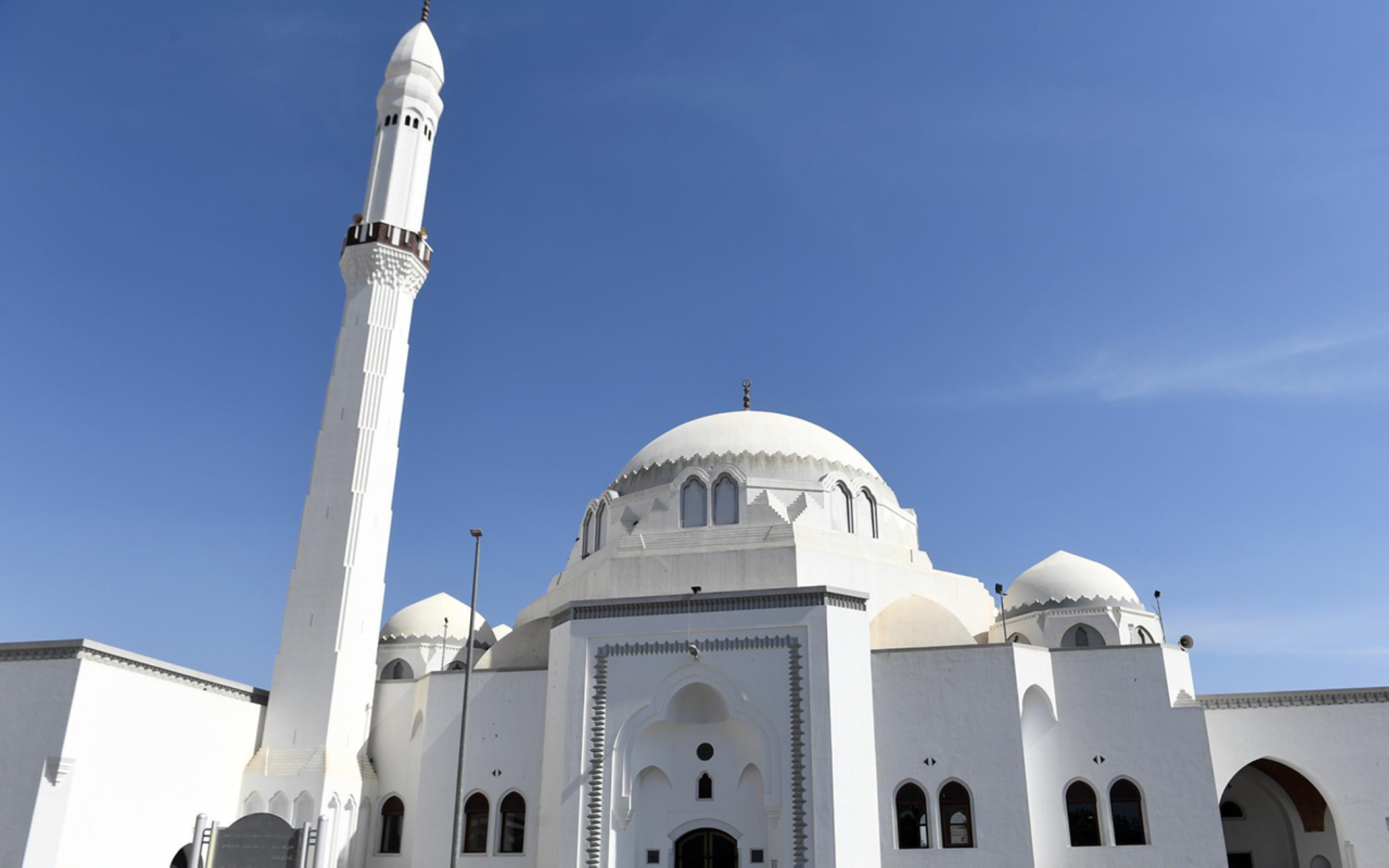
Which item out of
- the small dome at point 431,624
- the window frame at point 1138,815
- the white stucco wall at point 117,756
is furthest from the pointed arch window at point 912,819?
the small dome at point 431,624

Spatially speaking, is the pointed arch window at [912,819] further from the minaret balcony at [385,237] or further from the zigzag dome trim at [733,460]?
the minaret balcony at [385,237]

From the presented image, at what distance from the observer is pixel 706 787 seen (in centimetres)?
1983

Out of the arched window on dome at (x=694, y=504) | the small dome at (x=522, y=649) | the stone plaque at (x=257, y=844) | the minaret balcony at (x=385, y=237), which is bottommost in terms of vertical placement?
the stone plaque at (x=257, y=844)

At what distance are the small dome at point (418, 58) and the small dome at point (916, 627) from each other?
17.4 meters

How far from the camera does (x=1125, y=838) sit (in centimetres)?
→ 1941

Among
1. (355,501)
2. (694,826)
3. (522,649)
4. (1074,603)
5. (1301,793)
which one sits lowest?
(694,826)

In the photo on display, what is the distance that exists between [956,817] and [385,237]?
17688 mm

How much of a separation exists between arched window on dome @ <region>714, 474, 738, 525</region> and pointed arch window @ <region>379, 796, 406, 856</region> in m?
9.22

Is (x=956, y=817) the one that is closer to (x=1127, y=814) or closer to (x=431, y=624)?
(x=1127, y=814)

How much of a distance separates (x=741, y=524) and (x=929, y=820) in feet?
24.5

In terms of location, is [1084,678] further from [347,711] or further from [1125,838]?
[347,711]

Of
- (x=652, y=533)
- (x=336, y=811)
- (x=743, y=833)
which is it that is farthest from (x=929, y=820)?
(x=336, y=811)

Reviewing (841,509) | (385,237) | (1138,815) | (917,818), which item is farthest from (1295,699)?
(385,237)

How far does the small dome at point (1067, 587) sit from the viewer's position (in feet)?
89.4
